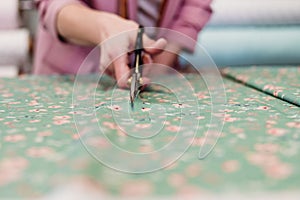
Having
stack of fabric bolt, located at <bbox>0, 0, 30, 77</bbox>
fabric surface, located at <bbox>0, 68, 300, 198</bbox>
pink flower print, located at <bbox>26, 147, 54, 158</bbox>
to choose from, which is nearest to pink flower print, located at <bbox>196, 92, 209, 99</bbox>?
fabric surface, located at <bbox>0, 68, 300, 198</bbox>

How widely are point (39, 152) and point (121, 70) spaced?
0.42m

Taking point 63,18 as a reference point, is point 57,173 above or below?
below

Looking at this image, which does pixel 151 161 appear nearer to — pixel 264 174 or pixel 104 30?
pixel 264 174

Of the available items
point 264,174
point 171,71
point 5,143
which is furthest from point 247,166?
point 171,71

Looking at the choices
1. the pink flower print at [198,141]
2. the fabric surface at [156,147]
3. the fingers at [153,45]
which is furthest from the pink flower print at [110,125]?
the fingers at [153,45]

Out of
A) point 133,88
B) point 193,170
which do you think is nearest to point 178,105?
point 133,88

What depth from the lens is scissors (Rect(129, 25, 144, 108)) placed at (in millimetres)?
712

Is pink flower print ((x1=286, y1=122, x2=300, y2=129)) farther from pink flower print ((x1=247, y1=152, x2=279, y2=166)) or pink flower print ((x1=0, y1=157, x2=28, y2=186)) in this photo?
pink flower print ((x1=0, y1=157, x2=28, y2=186))

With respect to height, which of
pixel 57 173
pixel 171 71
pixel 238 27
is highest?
pixel 238 27

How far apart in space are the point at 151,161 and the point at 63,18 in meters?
0.71

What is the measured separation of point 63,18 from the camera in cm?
105

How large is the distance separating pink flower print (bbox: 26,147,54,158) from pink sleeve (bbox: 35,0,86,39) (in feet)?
2.23

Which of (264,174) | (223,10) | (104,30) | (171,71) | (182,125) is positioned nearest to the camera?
(264,174)

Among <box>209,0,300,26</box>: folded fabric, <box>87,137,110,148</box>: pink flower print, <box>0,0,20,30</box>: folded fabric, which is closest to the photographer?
<box>87,137,110,148</box>: pink flower print
